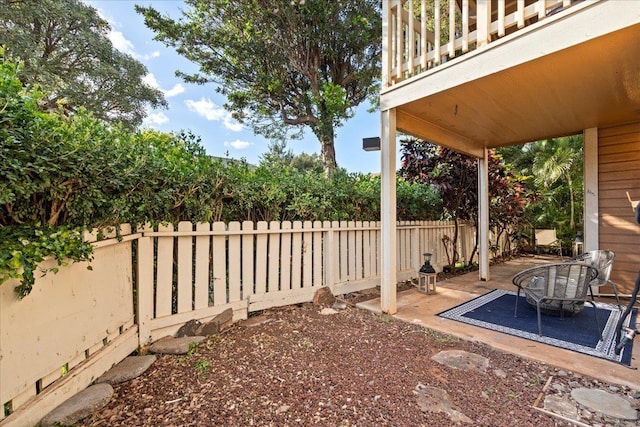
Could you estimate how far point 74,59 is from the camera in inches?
350

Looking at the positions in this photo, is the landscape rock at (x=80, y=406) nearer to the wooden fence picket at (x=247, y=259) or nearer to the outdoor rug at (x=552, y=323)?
the wooden fence picket at (x=247, y=259)

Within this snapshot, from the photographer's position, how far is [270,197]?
336 cm

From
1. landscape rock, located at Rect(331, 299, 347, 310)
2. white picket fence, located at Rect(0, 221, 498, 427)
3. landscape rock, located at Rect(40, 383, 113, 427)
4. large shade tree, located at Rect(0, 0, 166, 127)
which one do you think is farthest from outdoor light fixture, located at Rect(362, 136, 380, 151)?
large shade tree, located at Rect(0, 0, 166, 127)

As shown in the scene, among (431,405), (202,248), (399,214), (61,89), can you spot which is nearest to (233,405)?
(431,405)

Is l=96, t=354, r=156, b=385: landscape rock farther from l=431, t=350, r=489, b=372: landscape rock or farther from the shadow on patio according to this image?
the shadow on patio

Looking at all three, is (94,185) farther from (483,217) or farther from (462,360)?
(483,217)

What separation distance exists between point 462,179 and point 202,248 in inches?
196

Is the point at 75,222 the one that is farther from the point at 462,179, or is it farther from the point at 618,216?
the point at 618,216

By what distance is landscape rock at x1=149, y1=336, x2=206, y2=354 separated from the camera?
7.79 feet

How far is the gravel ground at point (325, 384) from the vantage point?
163 centimetres

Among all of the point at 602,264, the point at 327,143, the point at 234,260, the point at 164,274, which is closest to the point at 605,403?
the point at 602,264

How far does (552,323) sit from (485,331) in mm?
856

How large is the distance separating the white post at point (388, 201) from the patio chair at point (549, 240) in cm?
695

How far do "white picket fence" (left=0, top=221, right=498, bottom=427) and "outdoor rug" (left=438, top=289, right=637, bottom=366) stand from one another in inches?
59.0
